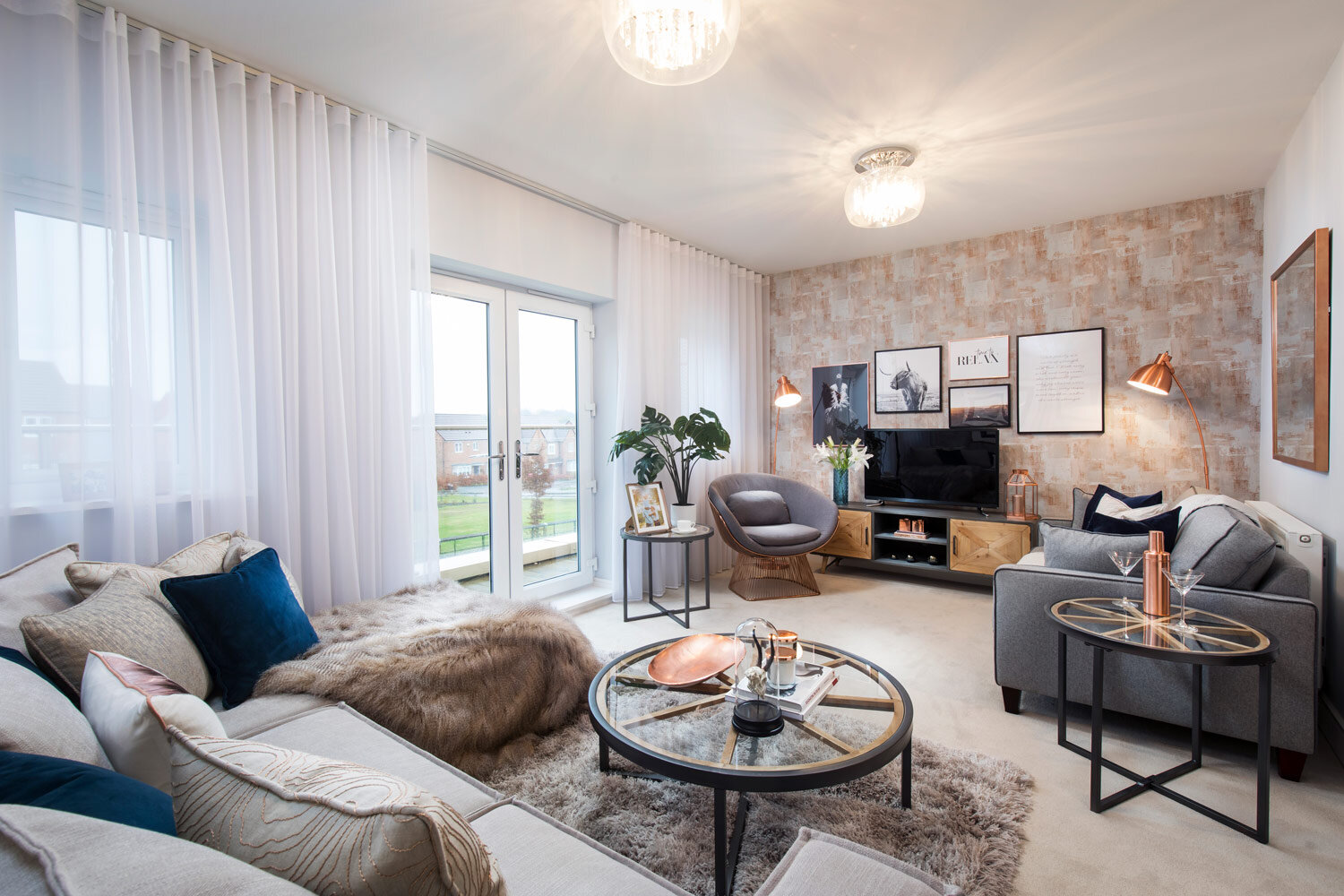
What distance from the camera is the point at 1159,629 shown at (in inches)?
76.0

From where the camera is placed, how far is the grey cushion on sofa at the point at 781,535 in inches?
171

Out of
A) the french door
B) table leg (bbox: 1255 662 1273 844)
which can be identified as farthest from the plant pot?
table leg (bbox: 1255 662 1273 844)

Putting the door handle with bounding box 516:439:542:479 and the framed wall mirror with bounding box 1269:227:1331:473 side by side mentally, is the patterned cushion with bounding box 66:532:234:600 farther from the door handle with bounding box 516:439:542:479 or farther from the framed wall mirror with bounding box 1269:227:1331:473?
the framed wall mirror with bounding box 1269:227:1331:473

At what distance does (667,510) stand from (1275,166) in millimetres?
3972

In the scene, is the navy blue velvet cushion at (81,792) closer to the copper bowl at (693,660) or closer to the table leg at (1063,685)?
the copper bowl at (693,660)

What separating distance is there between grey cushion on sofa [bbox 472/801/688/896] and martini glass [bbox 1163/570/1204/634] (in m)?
1.81

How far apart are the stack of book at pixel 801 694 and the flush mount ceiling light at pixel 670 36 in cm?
184

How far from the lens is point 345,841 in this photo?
0.58 meters

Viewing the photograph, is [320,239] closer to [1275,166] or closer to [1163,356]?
[1163,356]

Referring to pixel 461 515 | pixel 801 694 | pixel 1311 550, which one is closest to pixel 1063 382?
pixel 1311 550

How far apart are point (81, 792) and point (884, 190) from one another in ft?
11.4

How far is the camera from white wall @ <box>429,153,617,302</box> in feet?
10.7

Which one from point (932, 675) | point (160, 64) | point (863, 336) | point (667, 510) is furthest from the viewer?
point (863, 336)

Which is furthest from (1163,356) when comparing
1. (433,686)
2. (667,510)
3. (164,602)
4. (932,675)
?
(164,602)
